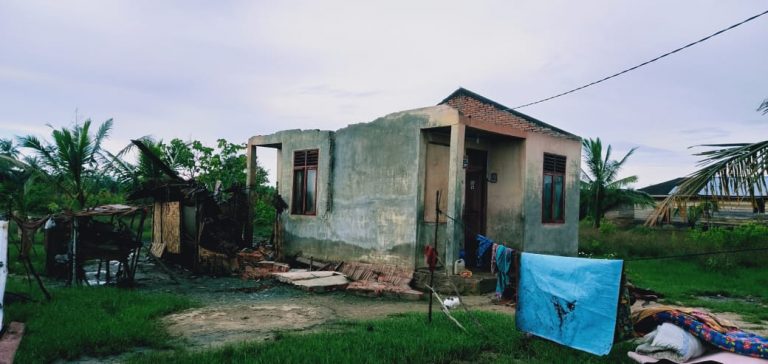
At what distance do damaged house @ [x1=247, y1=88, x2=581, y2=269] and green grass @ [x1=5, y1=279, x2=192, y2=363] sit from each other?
432 cm

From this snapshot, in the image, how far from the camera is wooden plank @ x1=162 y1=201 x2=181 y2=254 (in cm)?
1185

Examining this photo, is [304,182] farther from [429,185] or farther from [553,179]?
[553,179]

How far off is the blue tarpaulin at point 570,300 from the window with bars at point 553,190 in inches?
257

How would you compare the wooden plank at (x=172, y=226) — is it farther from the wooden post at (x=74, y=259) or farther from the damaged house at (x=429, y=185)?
the wooden post at (x=74, y=259)

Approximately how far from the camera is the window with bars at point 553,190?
1241 centimetres

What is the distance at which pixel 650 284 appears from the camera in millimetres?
11672

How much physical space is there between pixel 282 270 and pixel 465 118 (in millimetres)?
5380

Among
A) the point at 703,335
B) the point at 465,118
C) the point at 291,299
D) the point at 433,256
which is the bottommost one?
the point at 291,299

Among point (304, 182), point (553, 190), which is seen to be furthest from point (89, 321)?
point (553, 190)

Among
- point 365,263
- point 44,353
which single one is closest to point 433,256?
point 44,353

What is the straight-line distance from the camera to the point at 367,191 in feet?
37.0

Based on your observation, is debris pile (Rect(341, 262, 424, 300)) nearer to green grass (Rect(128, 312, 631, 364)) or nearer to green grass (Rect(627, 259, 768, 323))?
green grass (Rect(128, 312, 631, 364))

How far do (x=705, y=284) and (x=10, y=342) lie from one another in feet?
42.6

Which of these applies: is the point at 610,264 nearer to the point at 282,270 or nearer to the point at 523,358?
the point at 523,358
